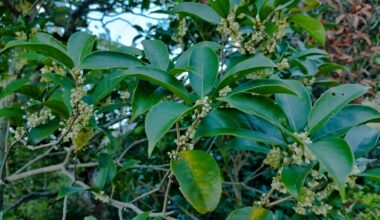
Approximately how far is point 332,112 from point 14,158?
2.21 meters

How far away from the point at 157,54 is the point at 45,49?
8.8 inches

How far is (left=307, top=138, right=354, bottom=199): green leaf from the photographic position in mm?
661

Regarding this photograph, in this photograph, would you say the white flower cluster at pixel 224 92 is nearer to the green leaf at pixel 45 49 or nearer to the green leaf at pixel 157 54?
the green leaf at pixel 157 54

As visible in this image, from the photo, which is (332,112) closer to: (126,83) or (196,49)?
(196,49)

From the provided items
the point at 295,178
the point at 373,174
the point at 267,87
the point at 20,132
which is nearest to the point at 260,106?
the point at 267,87

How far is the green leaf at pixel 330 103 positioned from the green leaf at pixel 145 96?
276mm

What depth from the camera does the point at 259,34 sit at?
3.86ft

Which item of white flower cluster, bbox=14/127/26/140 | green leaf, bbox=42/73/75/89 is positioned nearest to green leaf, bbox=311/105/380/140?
green leaf, bbox=42/73/75/89

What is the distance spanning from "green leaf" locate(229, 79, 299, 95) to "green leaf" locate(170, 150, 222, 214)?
137mm

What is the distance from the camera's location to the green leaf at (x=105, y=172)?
4.17 feet

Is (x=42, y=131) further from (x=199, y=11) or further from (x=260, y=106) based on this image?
(x=260, y=106)

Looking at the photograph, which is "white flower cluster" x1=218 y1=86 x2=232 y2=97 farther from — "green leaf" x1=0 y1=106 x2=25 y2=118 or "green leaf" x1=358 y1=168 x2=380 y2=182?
"green leaf" x1=0 y1=106 x2=25 y2=118

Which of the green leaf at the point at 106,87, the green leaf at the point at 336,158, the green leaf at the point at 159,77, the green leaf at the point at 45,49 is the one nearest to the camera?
the green leaf at the point at 336,158

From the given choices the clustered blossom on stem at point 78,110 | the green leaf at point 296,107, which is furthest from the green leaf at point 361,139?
the clustered blossom on stem at point 78,110
